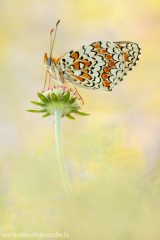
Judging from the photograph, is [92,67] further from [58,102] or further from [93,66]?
[58,102]

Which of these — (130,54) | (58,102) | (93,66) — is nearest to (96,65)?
(93,66)

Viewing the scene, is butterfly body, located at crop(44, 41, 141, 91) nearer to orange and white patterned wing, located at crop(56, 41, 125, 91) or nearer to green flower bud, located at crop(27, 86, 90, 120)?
orange and white patterned wing, located at crop(56, 41, 125, 91)

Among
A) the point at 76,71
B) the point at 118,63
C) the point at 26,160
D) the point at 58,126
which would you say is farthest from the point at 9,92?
the point at 26,160

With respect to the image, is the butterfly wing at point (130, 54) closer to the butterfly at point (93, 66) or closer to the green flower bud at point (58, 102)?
the butterfly at point (93, 66)

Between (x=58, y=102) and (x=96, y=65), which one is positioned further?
(x=96, y=65)

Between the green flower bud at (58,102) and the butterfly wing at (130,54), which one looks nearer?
the green flower bud at (58,102)

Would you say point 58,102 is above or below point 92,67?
below

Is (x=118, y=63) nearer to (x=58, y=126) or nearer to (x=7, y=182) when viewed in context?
(x=58, y=126)

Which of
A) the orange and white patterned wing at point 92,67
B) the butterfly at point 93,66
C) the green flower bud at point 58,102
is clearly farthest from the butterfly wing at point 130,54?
the green flower bud at point 58,102
